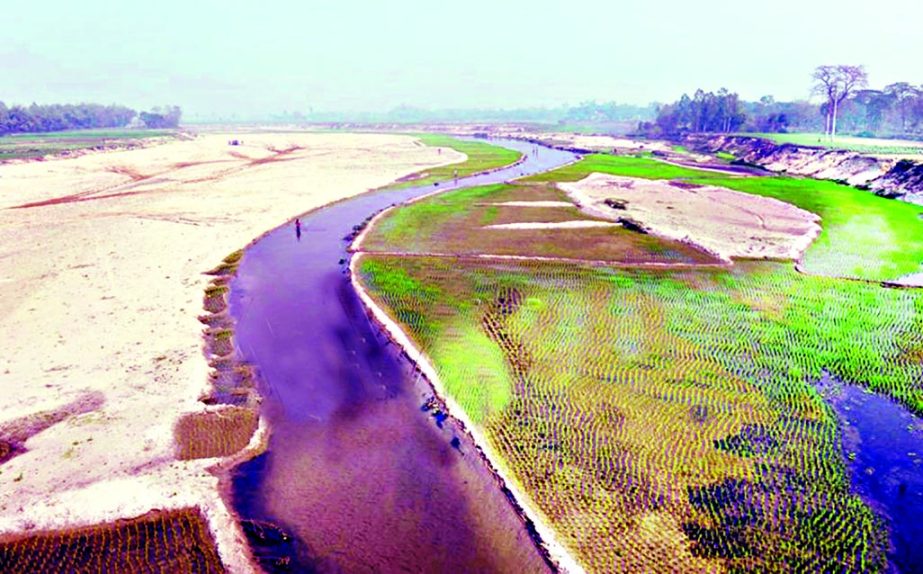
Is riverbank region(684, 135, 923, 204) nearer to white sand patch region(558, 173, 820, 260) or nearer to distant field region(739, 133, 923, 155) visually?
distant field region(739, 133, 923, 155)

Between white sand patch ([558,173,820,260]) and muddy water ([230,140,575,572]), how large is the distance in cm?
2110

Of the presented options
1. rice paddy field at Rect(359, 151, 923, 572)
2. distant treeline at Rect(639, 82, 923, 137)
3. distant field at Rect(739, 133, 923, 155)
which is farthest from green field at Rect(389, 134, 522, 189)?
distant treeline at Rect(639, 82, 923, 137)

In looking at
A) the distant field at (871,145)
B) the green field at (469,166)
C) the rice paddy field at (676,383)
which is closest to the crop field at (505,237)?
the rice paddy field at (676,383)

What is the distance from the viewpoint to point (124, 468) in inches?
515

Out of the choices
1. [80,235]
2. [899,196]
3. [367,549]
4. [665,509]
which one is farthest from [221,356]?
[899,196]

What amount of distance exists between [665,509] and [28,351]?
20.3 meters

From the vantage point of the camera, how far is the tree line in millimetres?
93125

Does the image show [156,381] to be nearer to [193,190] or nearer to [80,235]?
[80,235]

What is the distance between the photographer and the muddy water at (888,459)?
1103 cm

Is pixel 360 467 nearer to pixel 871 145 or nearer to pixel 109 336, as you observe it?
pixel 109 336

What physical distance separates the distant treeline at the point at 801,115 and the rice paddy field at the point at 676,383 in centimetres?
9289

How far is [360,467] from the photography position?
44.5ft

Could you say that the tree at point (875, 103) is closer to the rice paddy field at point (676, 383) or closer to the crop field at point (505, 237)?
the crop field at point (505, 237)

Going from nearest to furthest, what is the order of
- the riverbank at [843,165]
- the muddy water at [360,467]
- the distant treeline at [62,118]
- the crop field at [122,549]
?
the crop field at [122,549]
the muddy water at [360,467]
the riverbank at [843,165]
the distant treeline at [62,118]
